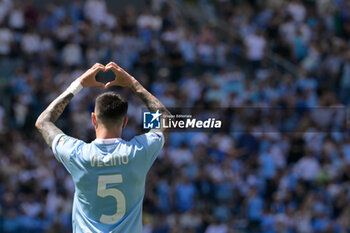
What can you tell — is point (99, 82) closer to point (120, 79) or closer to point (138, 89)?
point (120, 79)

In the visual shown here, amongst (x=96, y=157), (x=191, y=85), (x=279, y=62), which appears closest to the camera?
(x=96, y=157)

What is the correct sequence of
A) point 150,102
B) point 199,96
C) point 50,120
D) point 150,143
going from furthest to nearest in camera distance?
point 199,96
point 150,102
point 50,120
point 150,143

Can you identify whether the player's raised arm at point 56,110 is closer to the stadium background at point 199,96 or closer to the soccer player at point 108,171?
the soccer player at point 108,171

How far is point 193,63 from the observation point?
18438mm

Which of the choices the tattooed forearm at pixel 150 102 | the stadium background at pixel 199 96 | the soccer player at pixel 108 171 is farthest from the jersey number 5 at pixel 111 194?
the stadium background at pixel 199 96

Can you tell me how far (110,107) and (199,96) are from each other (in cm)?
1324

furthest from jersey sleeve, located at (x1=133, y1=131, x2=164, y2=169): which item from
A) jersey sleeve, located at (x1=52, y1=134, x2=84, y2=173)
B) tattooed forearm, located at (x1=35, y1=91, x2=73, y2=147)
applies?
tattooed forearm, located at (x1=35, y1=91, x2=73, y2=147)

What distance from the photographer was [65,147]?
429 cm

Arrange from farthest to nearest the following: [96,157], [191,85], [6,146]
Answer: [191,85] < [6,146] < [96,157]

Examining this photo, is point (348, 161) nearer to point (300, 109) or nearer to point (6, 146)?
point (300, 109)

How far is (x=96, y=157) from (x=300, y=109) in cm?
1398

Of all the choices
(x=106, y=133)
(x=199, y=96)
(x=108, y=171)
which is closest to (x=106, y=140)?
(x=106, y=133)

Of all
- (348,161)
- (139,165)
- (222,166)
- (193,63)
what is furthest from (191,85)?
(139,165)

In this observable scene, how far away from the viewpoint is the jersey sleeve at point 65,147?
14.0 ft
